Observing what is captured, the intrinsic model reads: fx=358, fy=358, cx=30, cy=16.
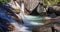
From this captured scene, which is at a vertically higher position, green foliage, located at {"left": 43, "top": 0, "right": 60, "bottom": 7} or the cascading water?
green foliage, located at {"left": 43, "top": 0, "right": 60, "bottom": 7}

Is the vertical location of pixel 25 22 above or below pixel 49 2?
below

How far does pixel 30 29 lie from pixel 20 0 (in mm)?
533

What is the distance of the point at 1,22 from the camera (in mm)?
6125

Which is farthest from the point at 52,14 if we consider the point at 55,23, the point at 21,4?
the point at 21,4

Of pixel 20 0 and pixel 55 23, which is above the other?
pixel 20 0

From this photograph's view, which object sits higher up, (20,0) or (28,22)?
(20,0)

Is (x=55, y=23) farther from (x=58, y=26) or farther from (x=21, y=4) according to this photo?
(x=21, y=4)

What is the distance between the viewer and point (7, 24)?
6.14 meters

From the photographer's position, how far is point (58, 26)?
241 inches

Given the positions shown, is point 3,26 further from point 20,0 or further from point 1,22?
point 20,0

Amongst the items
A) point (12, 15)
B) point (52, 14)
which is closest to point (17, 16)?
point (12, 15)

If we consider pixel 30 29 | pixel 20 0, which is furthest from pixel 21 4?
pixel 30 29

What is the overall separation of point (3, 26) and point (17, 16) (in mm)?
301

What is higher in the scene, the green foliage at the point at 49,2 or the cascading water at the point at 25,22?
the green foliage at the point at 49,2
